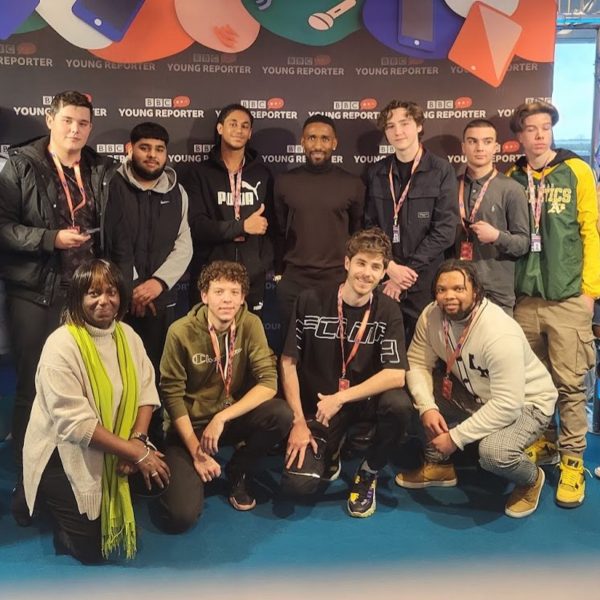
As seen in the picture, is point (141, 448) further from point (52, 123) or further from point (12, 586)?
point (52, 123)

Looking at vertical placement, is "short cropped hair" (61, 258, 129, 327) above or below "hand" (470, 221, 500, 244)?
below

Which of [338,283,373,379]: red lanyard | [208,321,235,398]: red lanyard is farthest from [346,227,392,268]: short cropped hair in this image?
[208,321,235,398]: red lanyard

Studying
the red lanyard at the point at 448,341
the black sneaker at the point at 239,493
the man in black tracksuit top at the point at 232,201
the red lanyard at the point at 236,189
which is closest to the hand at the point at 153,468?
the black sneaker at the point at 239,493

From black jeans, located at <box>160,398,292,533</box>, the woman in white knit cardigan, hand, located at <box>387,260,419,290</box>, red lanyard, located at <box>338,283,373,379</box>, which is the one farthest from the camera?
hand, located at <box>387,260,419,290</box>

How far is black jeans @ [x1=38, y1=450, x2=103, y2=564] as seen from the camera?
2.56 metres

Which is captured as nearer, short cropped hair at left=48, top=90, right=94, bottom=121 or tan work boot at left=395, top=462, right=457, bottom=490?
short cropped hair at left=48, top=90, right=94, bottom=121

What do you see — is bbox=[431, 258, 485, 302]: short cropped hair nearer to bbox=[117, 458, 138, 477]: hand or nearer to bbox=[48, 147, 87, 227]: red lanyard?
bbox=[117, 458, 138, 477]: hand

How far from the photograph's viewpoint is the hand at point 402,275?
3461 mm

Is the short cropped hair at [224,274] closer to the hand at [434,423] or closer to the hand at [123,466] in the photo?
the hand at [123,466]

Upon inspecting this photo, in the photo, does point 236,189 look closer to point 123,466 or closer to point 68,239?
point 68,239

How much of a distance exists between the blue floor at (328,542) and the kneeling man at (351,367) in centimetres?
19

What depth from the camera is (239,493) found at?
119 inches

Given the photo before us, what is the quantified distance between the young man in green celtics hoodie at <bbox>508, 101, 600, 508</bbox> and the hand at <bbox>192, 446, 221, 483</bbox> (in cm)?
174

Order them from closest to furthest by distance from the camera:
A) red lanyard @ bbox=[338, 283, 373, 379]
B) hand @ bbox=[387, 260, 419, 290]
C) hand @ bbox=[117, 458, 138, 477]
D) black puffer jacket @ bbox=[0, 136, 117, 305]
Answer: hand @ bbox=[117, 458, 138, 477]
black puffer jacket @ bbox=[0, 136, 117, 305]
red lanyard @ bbox=[338, 283, 373, 379]
hand @ bbox=[387, 260, 419, 290]
